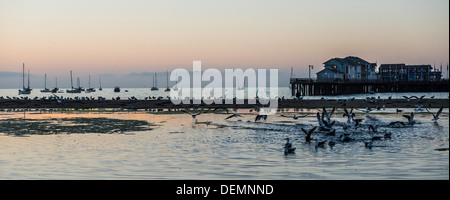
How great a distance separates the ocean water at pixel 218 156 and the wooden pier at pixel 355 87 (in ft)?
281

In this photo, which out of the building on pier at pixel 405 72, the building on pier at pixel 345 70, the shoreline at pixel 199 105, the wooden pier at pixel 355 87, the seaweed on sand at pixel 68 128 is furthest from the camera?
the building on pier at pixel 405 72

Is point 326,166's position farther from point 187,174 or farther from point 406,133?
point 406,133

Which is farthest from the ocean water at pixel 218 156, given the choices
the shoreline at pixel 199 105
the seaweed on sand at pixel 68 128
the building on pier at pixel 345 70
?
the building on pier at pixel 345 70

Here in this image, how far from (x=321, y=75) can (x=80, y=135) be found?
96.2 m

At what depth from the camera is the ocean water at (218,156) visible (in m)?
15.7

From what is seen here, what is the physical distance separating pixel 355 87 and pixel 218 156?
362 ft

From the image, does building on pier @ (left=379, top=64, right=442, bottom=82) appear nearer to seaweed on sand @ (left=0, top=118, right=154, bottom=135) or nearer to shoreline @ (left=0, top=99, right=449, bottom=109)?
shoreline @ (left=0, top=99, right=449, bottom=109)

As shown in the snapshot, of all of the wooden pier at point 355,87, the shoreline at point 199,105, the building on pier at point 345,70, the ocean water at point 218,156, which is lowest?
the ocean water at point 218,156

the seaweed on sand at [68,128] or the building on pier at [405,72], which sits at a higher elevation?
the building on pier at [405,72]

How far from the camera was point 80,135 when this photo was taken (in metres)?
27.4

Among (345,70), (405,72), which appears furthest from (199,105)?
(405,72)

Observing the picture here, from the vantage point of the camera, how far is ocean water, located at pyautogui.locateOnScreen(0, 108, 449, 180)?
15656 mm

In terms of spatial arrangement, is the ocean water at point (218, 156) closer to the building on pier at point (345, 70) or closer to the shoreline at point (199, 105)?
the shoreline at point (199, 105)

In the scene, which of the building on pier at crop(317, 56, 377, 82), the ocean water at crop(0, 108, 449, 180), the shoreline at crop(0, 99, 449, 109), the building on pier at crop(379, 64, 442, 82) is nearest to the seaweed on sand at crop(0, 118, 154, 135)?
the ocean water at crop(0, 108, 449, 180)
